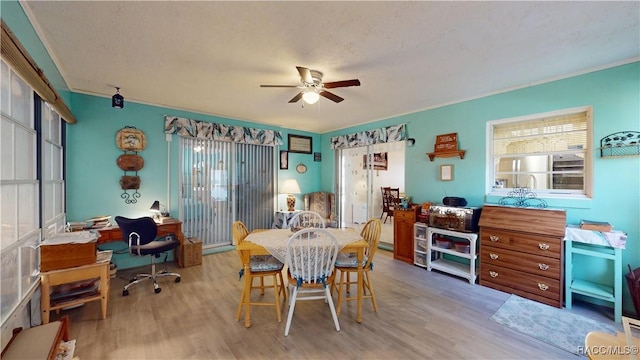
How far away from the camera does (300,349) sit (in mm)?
1986

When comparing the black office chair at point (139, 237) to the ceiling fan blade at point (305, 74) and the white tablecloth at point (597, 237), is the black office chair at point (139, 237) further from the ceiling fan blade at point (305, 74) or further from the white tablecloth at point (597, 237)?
the white tablecloth at point (597, 237)

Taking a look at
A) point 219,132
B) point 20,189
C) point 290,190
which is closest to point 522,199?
point 290,190

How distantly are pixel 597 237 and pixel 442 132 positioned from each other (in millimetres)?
2127

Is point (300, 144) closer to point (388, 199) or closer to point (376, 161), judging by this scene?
point (376, 161)

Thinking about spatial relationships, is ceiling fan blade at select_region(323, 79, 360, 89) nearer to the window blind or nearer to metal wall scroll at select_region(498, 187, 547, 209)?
the window blind

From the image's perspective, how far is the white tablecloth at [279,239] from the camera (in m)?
2.26

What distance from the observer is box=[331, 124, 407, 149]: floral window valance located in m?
4.48

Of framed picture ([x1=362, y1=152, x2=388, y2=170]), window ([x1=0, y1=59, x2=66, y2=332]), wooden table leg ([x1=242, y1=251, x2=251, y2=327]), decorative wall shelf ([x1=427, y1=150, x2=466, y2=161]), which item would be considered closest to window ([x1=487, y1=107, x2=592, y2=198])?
decorative wall shelf ([x1=427, y1=150, x2=466, y2=161])

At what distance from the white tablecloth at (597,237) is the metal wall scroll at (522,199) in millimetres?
471

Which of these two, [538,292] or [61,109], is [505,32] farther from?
[61,109]

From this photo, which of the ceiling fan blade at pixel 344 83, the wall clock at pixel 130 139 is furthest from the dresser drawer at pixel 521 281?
the wall clock at pixel 130 139

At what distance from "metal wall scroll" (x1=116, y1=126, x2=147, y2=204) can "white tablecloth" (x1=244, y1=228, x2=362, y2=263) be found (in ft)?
7.74

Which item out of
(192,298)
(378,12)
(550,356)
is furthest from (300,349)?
(378,12)

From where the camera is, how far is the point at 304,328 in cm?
226
